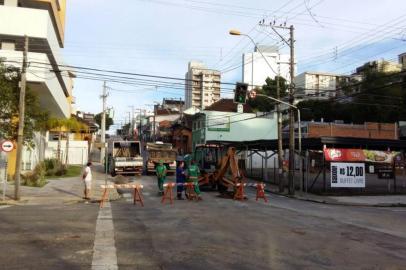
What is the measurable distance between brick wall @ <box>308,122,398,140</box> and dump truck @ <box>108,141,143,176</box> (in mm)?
27297

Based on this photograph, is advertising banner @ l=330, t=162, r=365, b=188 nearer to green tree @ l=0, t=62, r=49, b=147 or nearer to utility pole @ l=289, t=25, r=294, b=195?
utility pole @ l=289, t=25, r=294, b=195

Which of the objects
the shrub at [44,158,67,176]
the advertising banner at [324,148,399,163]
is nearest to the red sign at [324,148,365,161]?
the advertising banner at [324,148,399,163]

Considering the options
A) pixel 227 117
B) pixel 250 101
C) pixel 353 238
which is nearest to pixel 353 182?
pixel 353 238

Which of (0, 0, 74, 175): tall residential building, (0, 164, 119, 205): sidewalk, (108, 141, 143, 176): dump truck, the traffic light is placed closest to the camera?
(0, 164, 119, 205): sidewalk

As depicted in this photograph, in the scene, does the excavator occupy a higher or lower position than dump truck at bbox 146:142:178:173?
lower

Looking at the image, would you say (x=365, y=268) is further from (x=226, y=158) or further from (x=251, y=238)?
(x=226, y=158)

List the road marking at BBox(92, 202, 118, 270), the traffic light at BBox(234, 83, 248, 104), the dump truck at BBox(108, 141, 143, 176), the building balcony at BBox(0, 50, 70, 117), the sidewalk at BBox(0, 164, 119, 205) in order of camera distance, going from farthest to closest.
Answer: the dump truck at BBox(108, 141, 143, 176)
the building balcony at BBox(0, 50, 70, 117)
the traffic light at BBox(234, 83, 248, 104)
the sidewalk at BBox(0, 164, 119, 205)
the road marking at BBox(92, 202, 118, 270)

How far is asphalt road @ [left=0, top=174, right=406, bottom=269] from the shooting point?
30.4 feet

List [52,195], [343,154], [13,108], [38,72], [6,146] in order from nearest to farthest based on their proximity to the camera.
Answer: [6,146], [52,195], [13,108], [38,72], [343,154]

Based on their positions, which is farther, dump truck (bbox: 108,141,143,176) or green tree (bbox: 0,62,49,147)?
dump truck (bbox: 108,141,143,176)

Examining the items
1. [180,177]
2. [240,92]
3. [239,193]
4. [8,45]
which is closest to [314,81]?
[240,92]

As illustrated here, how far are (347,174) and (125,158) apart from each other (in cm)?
1883

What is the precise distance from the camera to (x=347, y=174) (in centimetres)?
3083

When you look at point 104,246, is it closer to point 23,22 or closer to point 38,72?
point 38,72
